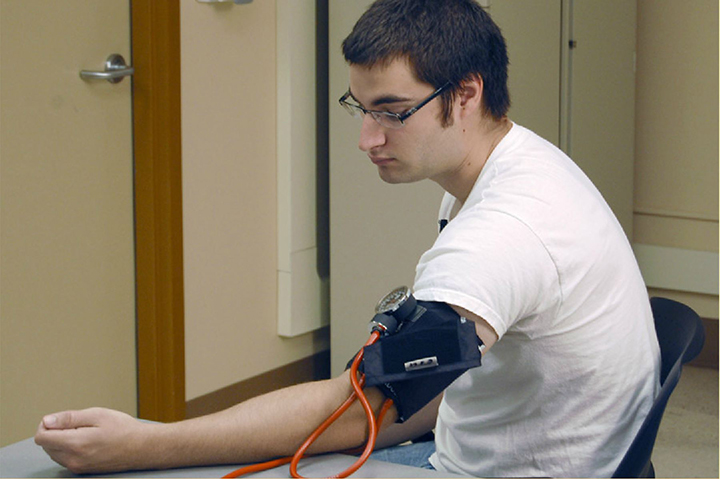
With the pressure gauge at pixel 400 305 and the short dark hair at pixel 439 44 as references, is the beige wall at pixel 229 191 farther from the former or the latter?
the pressure gauge at pixel 400 305

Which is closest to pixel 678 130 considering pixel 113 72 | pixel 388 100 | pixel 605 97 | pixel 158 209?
pixel 605 97

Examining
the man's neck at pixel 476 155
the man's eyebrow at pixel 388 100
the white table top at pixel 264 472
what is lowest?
the white table top at pixel 264 472

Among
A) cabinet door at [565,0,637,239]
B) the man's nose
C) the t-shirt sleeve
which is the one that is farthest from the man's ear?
cabinet door at [565,0,637,239]

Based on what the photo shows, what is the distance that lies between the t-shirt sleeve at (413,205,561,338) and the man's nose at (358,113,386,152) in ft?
0.80

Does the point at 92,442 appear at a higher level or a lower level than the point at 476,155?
lower

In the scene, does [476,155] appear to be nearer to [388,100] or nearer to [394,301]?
[388,100]

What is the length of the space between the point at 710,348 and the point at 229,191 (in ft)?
6.25

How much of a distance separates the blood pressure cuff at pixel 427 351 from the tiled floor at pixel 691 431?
1.85 meters

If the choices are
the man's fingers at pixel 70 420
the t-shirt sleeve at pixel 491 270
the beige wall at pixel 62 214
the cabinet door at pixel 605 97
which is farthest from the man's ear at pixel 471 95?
the cabinet door at pixel 605 97

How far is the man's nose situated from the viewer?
1354mm

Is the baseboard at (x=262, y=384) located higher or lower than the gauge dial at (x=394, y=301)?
lower

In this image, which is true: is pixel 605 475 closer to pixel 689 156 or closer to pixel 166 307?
pixel 166 307

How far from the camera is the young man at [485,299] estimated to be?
3.60 feet

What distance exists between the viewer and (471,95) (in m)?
1.38
